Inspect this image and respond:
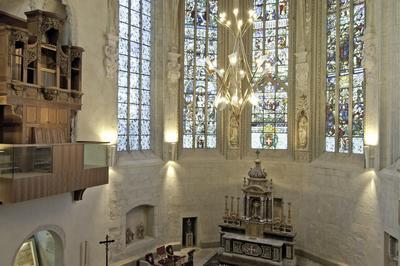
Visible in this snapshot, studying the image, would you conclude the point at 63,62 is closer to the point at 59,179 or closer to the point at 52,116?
the point at 52,116

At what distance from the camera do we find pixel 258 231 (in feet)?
46.9

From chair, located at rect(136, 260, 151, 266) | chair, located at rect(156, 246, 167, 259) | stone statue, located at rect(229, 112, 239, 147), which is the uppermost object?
stone statue, located at rect(229, 112, 239, 147)

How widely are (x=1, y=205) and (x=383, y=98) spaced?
11014 mm

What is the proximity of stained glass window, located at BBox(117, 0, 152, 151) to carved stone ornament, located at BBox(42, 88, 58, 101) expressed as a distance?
162 inches

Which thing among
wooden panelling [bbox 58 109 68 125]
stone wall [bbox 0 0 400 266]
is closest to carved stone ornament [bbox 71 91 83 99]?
wooden panelling [bbox 58 109 68 125]

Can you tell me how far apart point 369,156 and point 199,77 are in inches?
290

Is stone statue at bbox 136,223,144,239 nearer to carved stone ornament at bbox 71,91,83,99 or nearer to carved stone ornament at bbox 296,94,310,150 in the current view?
carved stone ornament at bbox 71,91,83,99

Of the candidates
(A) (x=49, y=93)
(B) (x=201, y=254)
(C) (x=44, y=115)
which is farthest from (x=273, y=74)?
(C) (x=44, y=115)

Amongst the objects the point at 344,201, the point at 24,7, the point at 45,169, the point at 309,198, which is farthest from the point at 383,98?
the point at 24,7

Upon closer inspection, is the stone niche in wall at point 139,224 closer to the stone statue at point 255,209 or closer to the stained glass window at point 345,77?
the stone statue at point 255,209

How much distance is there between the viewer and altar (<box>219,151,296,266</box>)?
13.8 metres

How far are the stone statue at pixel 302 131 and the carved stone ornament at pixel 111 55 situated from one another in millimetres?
7265

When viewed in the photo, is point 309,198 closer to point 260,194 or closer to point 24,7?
point 260,194

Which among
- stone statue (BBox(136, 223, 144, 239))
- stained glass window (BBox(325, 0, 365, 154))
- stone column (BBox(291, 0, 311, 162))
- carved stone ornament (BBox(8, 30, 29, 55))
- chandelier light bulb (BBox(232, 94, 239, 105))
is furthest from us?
stone column (BBox(291, 0, 311, 162))
